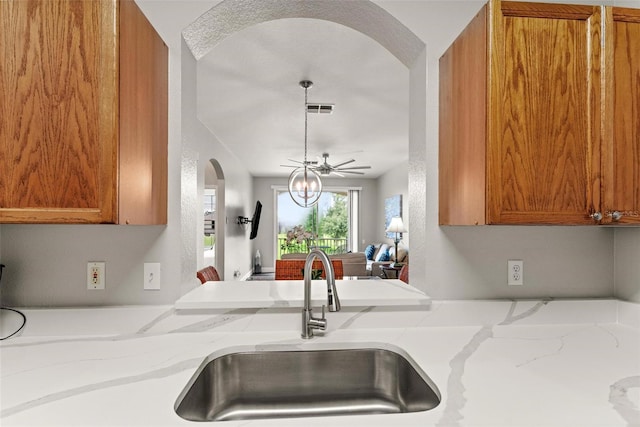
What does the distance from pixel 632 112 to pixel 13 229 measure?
7.38 feet

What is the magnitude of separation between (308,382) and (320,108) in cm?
302

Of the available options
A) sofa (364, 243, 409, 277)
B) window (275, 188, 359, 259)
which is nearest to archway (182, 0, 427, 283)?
sofa (364, 243, 409, 277)

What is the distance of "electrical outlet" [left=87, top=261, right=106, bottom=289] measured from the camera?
55.0 inches

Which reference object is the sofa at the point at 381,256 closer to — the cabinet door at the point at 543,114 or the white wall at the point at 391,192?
the white wall at the point at 391,192

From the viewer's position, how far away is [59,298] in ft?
4.58

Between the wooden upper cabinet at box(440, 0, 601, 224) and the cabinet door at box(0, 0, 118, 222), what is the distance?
1.11m

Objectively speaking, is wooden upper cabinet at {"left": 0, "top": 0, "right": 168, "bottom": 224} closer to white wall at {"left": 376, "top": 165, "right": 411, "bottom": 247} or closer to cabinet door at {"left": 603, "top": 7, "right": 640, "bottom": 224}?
cabinet door at {"left": 603, "top": 7, "right": 640, "bottom": 224}

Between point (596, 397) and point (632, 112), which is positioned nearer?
point (596, 397)

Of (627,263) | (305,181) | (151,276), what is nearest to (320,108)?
(305,181)

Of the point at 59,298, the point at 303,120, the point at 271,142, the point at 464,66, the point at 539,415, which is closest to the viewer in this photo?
the point at 539,415

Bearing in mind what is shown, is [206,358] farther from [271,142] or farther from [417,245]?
[271,142]

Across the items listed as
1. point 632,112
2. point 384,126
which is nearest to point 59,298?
point 632,112

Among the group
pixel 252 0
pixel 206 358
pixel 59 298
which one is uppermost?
pixel 252 0

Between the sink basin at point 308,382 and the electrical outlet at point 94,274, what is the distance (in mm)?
573
